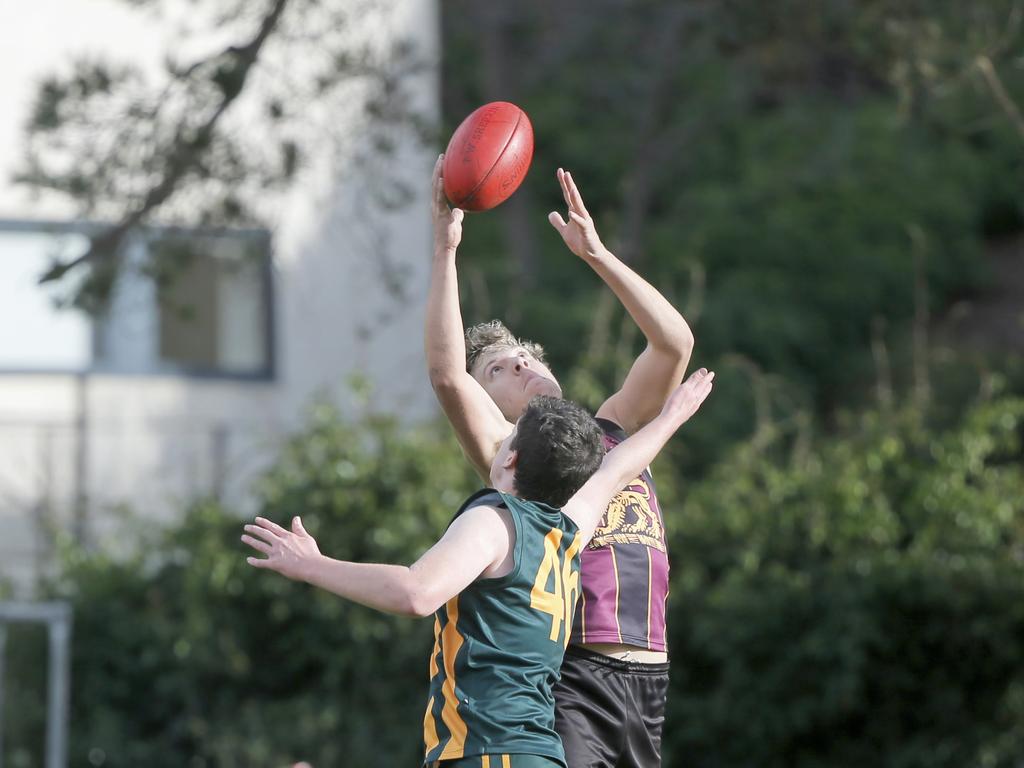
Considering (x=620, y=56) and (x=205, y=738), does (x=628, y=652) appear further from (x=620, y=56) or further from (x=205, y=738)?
(x=620, y=56)

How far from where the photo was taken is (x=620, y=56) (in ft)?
58.4

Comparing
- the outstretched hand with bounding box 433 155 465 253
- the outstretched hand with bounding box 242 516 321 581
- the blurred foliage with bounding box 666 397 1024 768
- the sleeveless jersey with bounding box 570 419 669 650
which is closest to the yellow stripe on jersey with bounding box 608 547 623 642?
the sleeveless jersey with bounding box 570 419 669 650

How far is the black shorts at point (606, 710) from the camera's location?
12.3 feet

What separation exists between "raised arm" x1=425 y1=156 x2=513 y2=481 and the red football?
10.0 inches

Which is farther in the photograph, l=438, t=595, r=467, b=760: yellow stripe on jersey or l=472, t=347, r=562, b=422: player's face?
l=472, t=347, r=562, b=422: player's face

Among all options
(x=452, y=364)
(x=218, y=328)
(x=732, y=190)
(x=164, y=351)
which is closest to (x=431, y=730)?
(x=452, y=364)

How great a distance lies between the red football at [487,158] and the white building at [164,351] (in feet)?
18.2

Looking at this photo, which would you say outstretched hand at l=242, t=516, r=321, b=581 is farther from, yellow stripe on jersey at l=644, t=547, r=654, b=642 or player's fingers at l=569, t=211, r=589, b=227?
player's fingers at l=569, t=211, r=589, b=227

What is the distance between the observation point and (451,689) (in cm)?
333

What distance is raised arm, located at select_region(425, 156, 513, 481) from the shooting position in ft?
12.4

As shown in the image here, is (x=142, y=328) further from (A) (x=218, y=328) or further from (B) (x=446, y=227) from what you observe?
(B) (x=446, y=227)

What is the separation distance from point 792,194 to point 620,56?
2484 millimetres

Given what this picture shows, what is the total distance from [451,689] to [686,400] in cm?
89

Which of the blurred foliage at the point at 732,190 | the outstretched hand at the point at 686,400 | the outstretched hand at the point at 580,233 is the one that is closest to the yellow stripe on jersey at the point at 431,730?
the outstretched hand at the point at 686,400
